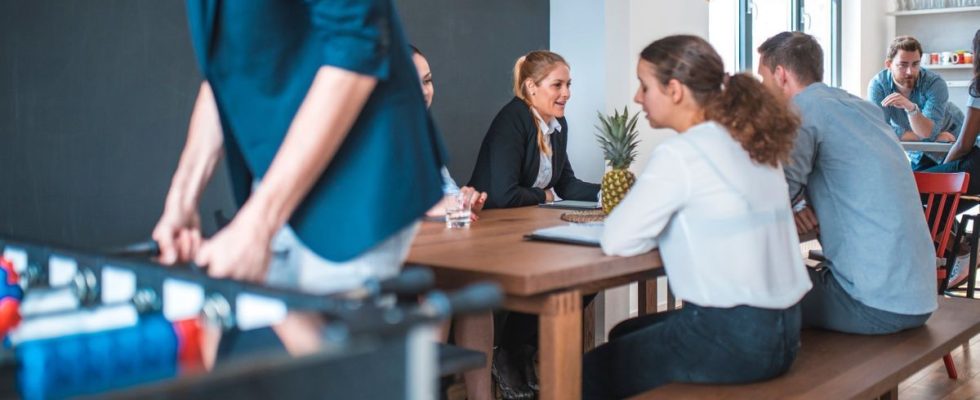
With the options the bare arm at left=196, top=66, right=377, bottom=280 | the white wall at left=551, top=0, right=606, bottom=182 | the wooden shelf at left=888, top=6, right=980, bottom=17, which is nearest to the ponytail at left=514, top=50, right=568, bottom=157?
the white wall at left=551, top=0, right=606, bottom=182

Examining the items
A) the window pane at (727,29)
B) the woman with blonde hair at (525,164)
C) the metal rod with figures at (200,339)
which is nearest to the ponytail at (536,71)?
the woman with blonde hair at (525,164)

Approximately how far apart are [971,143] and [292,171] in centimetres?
495

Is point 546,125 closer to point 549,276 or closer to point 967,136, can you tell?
point 549,276

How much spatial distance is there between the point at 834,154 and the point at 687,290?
871mm

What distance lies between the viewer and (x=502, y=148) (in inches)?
152

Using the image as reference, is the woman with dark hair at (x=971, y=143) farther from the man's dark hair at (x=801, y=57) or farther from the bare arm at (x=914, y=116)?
the man's dark hair at (x=801, y=57)

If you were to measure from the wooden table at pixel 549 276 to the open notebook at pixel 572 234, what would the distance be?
3cm

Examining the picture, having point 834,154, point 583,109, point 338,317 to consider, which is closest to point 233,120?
point 338,317

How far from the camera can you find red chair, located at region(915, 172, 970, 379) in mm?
3924

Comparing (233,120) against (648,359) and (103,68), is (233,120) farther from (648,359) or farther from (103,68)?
(103,68)

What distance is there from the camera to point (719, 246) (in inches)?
86.7

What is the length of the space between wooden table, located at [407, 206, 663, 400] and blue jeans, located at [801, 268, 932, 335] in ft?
2.05

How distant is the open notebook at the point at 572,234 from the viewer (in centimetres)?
241

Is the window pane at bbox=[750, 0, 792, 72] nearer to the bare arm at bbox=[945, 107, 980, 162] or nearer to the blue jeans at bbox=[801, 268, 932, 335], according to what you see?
the bare arm at bbox=[945, 107, 980, 162]
